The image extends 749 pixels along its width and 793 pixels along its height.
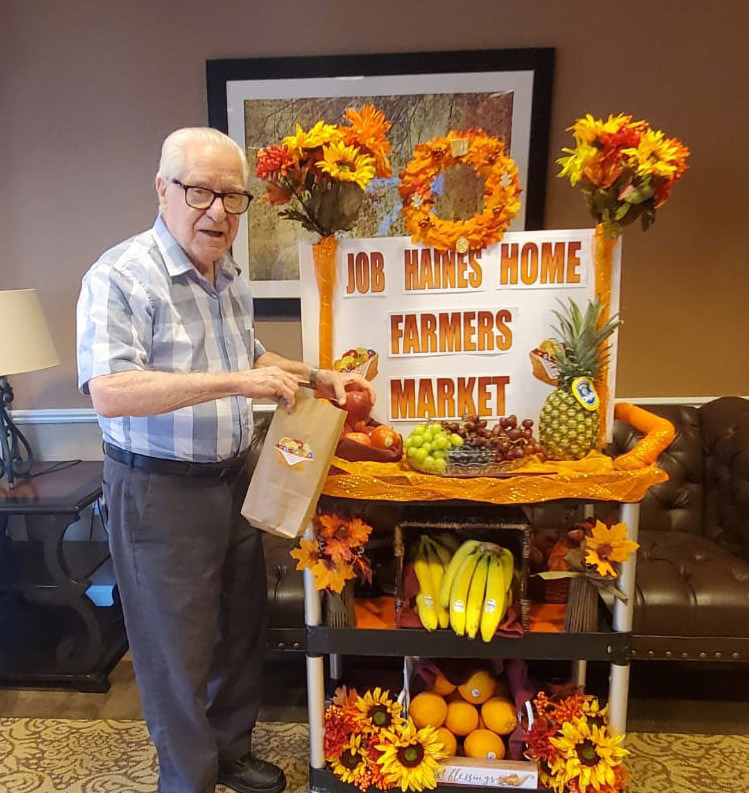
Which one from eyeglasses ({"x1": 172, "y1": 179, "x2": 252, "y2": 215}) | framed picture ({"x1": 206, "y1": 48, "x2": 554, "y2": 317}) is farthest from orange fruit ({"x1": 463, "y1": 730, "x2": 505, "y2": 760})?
framed picture ({"x1": 206, "y1": 48, "x2": 554, "y2": 317})

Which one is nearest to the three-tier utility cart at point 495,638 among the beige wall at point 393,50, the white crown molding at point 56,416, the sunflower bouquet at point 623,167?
the sunflower bouquet at point 623,167

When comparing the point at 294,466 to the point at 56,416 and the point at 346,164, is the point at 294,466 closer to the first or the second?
the point at 346,164

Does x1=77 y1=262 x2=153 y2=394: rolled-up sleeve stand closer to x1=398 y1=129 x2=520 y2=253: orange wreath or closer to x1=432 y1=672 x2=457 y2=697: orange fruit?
x1=398 y1=129 x2=520 y2=253: orange wreath

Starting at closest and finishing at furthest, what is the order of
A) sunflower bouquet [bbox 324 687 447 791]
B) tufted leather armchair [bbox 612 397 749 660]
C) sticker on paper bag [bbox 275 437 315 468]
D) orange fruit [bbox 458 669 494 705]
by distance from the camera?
sticker on paper bag [bbox 275 437 315 468] → sunflower bouquet [bbox 324 687 447 791] → orange fruit [bbox 458 669 494 705] → tufted leather armchair [bbox 612 397 749 660]

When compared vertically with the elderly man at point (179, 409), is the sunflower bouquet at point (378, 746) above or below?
below

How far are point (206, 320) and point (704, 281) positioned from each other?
200 cm

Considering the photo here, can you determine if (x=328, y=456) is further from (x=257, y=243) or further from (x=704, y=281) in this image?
(x=704, y=281)

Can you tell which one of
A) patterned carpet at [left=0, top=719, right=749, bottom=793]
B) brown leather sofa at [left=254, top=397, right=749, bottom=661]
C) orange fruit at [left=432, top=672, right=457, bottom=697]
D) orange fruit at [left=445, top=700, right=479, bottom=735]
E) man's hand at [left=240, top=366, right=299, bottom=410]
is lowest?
patterned carpet at [left=0, top=719, right=749, bottom=793]

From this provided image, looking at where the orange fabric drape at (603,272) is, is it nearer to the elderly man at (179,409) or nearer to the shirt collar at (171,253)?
the elderly man at (179,409)

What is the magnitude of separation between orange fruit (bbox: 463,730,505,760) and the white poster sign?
34.3 inches

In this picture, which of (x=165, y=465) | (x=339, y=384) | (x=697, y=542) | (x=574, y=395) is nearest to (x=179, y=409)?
(x=165, y=465)

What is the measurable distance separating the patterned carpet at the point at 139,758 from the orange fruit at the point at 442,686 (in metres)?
0.49

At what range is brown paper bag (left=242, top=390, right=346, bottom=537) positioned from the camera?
1552 millimetres

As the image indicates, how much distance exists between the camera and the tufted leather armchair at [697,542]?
6.56 ft
